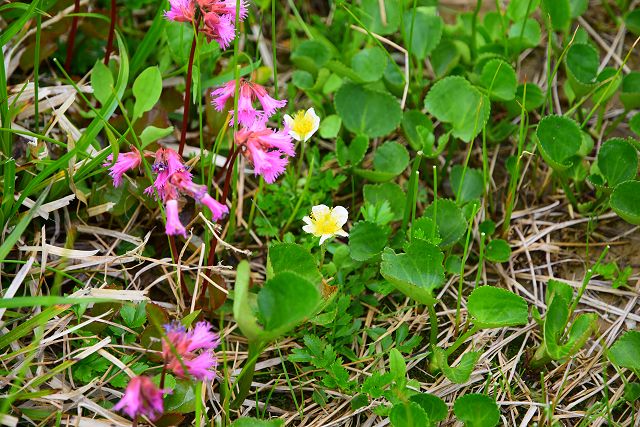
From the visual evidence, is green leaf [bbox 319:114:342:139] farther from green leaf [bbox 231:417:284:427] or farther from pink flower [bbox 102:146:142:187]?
green leaf [bbox 231:417:284:427]

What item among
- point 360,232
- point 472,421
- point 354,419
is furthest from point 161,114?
point 472,421

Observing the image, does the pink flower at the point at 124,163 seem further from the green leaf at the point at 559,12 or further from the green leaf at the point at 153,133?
the green leaf at the point at 559,12

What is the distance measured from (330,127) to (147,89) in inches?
26.8

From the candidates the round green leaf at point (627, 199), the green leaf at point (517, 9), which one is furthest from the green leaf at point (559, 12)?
the round green leaf at point (627, 199)

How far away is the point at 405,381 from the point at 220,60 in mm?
1510

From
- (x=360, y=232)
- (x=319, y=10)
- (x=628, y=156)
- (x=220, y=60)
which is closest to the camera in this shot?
(x=360, y=232)

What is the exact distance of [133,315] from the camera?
210cm

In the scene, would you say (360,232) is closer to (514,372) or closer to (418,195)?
(418,195)

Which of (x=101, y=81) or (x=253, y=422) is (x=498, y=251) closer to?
(x=253, y=422)

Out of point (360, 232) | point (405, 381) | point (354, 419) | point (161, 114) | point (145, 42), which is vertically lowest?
point (354, 419)

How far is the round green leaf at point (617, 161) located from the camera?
2451mm

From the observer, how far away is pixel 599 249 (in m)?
2.54

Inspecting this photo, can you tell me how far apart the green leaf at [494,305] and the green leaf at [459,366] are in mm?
116

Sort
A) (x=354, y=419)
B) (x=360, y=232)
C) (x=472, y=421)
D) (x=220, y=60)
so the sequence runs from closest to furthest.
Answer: (x=472, y=421)
(x=354, y=419)
(x=360, y=232)
(x=220, y=60)
